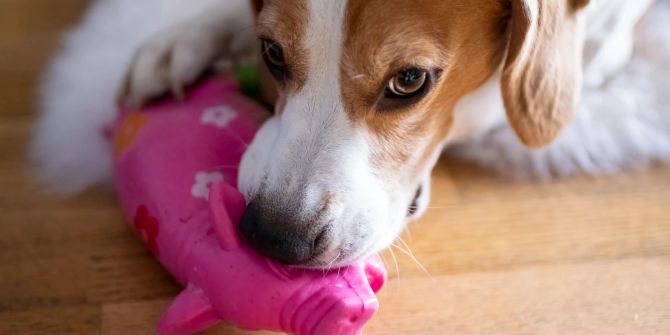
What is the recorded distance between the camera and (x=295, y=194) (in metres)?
1.06

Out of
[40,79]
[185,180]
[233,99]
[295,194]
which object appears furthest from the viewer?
[40,79]

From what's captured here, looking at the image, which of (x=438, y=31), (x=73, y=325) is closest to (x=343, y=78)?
(x=438, y=31)

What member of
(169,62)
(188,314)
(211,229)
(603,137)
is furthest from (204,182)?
(603,137)

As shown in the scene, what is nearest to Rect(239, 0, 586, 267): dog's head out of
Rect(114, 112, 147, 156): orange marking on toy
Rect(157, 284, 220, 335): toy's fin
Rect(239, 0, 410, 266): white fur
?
Rect(239, 0, 410, 266): white fur

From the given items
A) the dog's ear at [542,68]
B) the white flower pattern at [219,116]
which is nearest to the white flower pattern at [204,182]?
the white flower pattern at [219,116]

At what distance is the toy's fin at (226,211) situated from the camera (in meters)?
1.06

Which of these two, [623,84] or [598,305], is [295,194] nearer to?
[598,305]

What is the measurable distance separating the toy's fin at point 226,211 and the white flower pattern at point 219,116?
19cm

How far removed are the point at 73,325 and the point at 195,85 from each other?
0.44 metres

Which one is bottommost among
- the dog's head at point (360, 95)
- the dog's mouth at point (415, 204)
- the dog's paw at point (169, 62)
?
the dog's mouth at point (415, 204)

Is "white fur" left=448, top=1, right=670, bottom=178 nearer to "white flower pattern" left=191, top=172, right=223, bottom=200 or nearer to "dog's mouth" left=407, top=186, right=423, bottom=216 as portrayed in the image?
"dog's mouth" left=407, top=186, right=423, bottom=216

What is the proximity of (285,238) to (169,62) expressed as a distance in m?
0.49

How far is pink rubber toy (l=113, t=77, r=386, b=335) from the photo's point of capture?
40.3 inches

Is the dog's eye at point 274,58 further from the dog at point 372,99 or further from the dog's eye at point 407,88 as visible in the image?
the dog's eye at point 407,88
